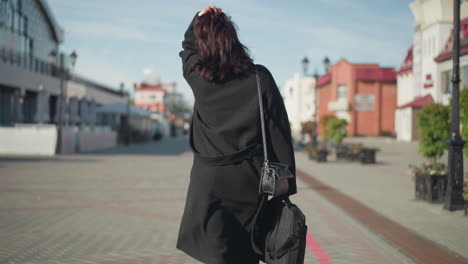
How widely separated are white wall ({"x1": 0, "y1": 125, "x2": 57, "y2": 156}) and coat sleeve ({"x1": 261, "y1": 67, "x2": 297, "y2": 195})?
22.6 metres

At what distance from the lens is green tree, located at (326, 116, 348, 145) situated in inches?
949

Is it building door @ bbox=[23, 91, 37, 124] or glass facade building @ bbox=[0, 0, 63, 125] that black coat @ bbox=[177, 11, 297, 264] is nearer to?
glass facade building @ bbox=[0, 0, 63, 125]

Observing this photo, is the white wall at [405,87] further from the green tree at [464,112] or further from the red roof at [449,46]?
the green tree at [464,112]

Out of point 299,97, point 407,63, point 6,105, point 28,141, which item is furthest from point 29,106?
point 299,97

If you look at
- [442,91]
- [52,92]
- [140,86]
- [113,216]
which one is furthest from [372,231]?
[140,86]

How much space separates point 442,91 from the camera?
3400 centimetres

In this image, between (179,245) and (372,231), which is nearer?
(179,245)

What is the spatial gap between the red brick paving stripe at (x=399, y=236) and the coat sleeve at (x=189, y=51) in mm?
3467

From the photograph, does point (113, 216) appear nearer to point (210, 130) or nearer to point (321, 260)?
point (321, 260)

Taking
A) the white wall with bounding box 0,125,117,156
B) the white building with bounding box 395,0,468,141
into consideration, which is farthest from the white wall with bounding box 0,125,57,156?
the white building with bounding box 395,0,468,141

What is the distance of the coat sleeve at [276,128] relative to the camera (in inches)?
103

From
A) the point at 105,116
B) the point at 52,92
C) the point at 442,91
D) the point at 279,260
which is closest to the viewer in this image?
the point at 279,260

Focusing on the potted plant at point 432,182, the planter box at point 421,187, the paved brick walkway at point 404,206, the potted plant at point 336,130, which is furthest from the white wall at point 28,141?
the potted plant at point 432,182

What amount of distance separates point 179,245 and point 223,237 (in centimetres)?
26
